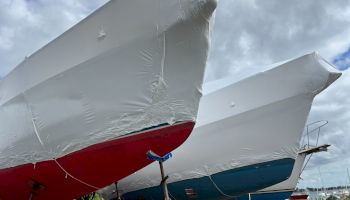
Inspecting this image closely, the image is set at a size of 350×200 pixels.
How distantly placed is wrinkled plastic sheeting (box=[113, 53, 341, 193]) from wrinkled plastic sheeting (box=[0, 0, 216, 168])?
8.62 feet

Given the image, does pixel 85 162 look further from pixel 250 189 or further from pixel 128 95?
pixel 250 189

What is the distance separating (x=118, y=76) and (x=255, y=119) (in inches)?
138

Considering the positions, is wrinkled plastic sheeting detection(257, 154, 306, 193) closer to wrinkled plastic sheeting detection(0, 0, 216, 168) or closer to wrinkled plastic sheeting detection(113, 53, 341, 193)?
wrinkled plastic sheeting detection(113, 53, 341, 193)

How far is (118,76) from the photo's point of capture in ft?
15.1

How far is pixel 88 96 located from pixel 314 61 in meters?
4.45

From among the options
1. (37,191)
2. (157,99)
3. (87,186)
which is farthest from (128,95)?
(37,191)

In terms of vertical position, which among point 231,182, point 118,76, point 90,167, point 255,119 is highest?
point 255,119

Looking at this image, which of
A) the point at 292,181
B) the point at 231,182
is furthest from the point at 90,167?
the point at 292,181

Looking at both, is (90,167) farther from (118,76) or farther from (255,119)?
(255,119)

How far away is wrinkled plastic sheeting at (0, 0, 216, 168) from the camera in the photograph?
14.5 ft

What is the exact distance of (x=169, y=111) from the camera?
4699 millimetres

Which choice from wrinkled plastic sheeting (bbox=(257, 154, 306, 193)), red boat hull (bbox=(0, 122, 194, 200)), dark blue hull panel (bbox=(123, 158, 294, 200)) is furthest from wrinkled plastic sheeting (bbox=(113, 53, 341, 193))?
wrinkled plastic sheeting (bbox=(257, 154, 306, 193))

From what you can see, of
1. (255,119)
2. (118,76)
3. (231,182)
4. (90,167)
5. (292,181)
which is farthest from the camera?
(292,181)

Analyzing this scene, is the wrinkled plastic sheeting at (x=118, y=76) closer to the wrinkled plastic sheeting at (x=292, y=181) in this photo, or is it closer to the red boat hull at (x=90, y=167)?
the red boat hull at (x=90, y=167)
